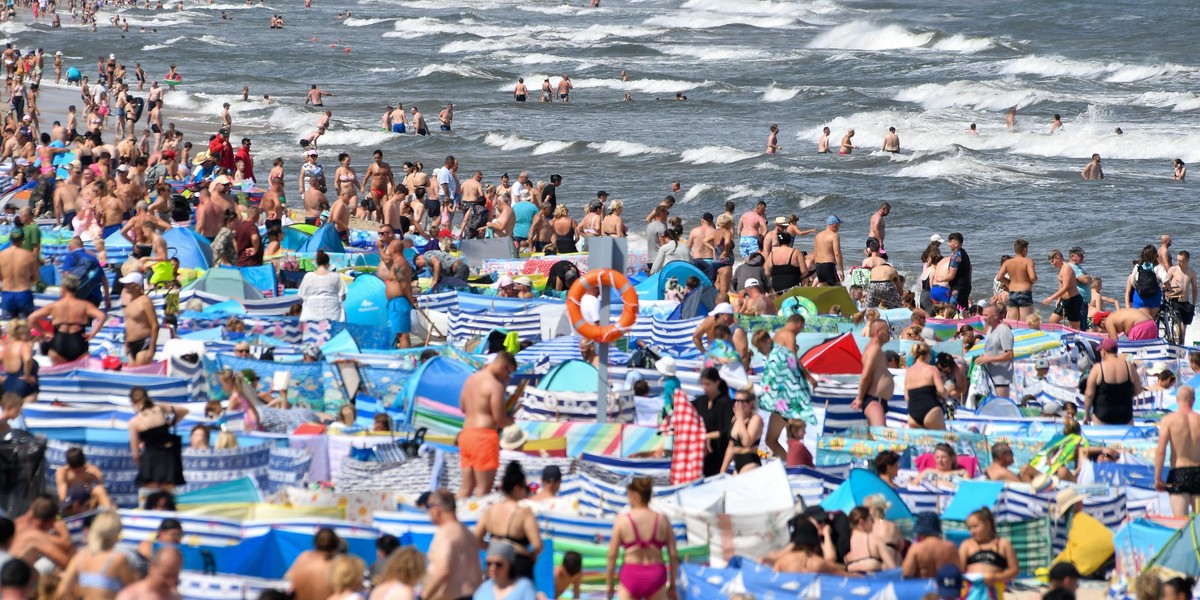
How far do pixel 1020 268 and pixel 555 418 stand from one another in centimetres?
631

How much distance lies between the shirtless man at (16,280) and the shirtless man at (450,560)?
6.68 metres

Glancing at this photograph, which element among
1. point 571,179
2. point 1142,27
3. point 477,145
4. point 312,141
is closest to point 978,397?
point 571,179

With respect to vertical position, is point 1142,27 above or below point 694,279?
above

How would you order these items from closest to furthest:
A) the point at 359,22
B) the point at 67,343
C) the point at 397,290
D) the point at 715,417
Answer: the point at 715,417, the point at 67,343, the point at 397,290, the point at 359,22

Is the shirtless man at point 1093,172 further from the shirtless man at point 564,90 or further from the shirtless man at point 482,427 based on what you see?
the shirtless man at point 482,427

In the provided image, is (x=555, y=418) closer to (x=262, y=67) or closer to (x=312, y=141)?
(x=312, y=141)

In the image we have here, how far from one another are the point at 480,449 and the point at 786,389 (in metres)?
2.52

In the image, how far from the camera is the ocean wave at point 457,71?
171 feet

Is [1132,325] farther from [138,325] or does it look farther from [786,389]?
[138,325]

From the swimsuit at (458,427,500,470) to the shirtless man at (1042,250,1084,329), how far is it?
7747 mm

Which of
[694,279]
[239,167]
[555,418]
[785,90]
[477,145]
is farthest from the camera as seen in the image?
[785,90]

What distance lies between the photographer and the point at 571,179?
102 feet

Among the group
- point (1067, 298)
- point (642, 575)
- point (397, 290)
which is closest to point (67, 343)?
point (397, 290)

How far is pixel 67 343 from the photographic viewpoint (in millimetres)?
11156
